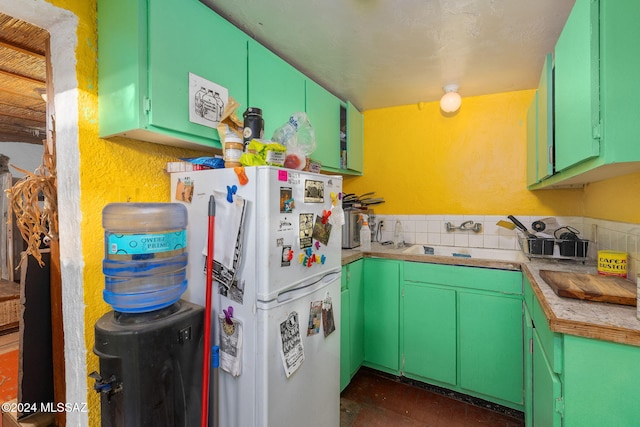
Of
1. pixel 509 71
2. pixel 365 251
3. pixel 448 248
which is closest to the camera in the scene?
pixel 509 71

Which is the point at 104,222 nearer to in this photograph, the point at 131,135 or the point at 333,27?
the point at 131,135

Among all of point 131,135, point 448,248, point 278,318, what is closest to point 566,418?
point 278,318

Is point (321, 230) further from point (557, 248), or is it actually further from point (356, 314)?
point (557, 248)

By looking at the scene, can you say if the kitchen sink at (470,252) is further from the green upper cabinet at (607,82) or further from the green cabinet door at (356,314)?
the green upper cabinet at (607,82)

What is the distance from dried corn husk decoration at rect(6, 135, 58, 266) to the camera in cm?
118

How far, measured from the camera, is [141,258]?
106cm

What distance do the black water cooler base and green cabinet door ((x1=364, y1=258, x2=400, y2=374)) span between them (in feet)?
4.48

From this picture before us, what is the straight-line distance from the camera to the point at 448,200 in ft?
8.23

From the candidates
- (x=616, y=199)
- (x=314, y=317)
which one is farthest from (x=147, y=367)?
(x=616, y=199)

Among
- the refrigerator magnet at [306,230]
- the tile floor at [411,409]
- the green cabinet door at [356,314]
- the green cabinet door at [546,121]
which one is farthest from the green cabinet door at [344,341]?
the green cabinet door at [546,121]

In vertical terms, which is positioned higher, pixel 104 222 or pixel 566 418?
pixel 104 222

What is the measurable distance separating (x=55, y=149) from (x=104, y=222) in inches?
16.6

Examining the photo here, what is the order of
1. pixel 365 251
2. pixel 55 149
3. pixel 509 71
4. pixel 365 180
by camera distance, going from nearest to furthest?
pixel 55 149 < pixel 509 71 < pixel 365 251 < pixel 365 180

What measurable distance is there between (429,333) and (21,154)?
17.9 feet
